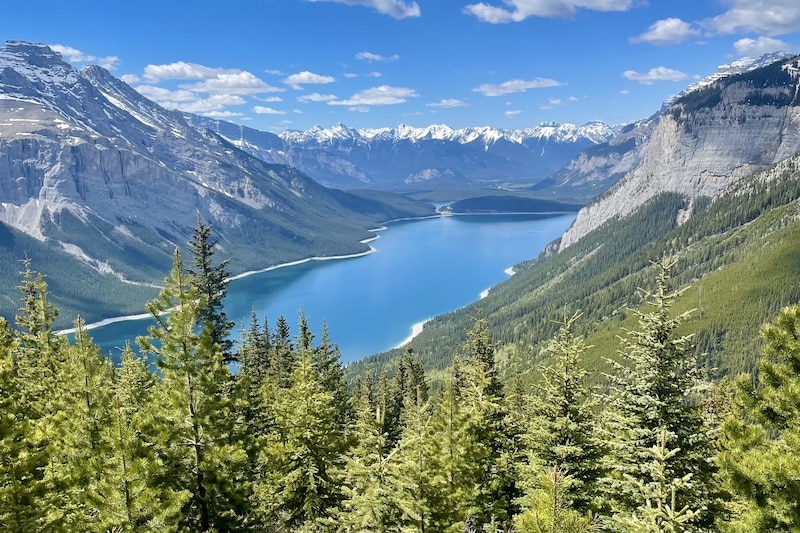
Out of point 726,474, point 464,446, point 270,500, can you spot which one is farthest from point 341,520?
point 726,474

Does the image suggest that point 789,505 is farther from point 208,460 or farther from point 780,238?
point 780,238

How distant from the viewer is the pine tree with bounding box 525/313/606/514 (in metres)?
21.8

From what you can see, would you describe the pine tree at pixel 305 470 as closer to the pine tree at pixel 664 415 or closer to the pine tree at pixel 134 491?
the pine tree at pixel 134 491

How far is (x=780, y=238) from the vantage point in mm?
174250

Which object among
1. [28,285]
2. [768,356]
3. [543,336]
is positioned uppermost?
[28,285]

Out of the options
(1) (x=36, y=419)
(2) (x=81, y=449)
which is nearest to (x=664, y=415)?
(2) (x=81, y=449)

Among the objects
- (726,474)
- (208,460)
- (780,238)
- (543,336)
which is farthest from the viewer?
(543,336)

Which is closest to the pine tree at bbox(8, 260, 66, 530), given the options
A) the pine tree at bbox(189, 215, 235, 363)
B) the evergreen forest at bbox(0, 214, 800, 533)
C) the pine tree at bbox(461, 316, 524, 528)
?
the evergreen forest at bbox(0, 214, 800, 533)

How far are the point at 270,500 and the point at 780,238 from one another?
198 meters

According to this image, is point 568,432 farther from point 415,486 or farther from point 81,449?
point 81,449

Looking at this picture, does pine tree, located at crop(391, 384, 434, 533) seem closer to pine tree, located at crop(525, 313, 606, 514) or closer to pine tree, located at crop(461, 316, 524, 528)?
pine tree, located at crop(461, 316, 524, 528)

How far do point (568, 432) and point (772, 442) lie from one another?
8751 mm

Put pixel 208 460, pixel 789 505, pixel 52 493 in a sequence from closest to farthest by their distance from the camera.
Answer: pixel 789 505, pixel 52 493, pixel 208 460

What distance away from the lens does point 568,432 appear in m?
22.3
